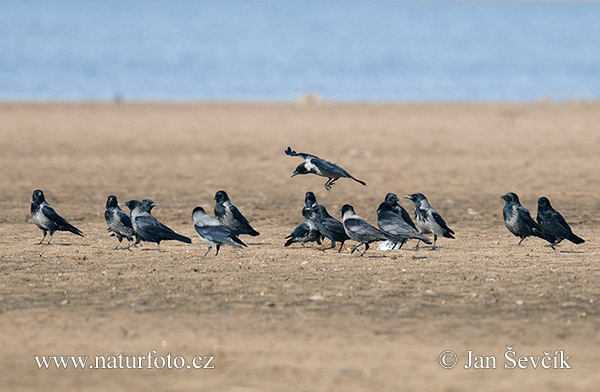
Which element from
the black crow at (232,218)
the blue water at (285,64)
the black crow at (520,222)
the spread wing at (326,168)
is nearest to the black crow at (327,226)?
the spread wing at (326,168)

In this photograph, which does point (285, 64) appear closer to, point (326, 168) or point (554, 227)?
point (326, 168)

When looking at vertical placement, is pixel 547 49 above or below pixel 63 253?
above

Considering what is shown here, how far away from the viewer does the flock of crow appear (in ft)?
39.4

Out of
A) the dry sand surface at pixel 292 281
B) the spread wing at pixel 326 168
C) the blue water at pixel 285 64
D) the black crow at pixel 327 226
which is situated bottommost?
the dry sand surface at pixel 292 281

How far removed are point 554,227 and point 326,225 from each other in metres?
2.73

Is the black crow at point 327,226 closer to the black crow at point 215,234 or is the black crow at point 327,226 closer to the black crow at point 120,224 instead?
the black crow at point 215,234

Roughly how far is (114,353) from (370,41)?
96124 millimetres

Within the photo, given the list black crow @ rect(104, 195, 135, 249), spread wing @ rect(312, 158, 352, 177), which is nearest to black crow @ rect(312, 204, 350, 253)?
spread wing @ rect(312, 158, 352, 177)

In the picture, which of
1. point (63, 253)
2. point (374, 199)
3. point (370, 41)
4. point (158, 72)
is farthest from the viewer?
point (370, 41)

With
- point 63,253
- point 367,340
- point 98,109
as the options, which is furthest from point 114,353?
point 98,109

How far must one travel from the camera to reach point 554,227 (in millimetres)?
12305

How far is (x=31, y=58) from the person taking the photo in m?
65.1

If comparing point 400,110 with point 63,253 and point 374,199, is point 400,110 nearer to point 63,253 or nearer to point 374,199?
point 374,199

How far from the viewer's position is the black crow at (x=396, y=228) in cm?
1206
